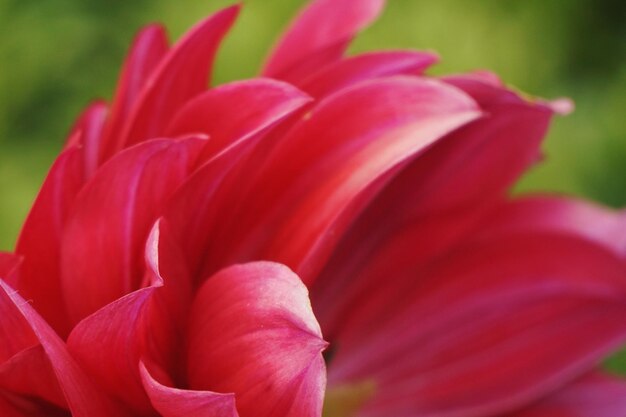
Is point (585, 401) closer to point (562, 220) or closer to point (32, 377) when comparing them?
point (562, 220)

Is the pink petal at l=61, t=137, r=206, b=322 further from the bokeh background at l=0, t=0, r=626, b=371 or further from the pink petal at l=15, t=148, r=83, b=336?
the bokeh background at l=0, t=0, r=626, b=371

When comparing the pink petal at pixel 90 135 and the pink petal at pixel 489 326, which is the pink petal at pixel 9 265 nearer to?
the pink petal at pixel 90 135

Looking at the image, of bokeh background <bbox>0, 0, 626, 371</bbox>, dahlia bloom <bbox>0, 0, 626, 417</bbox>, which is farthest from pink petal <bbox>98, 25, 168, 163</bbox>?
bokeh background <bbox>0, 0, 626, 371</bbox>

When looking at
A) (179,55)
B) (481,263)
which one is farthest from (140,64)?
(481,263)

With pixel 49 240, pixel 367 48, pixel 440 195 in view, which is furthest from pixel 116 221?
pixel 367 48

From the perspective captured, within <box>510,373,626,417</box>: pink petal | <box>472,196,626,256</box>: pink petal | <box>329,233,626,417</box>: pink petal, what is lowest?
<box>510,373,626,417</box>: pink petal

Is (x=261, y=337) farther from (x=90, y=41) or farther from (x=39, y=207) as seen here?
(x=90, y=41)

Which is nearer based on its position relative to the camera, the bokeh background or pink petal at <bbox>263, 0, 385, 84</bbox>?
pink petal at <bbox>263, 0, 385, 84</bbox>

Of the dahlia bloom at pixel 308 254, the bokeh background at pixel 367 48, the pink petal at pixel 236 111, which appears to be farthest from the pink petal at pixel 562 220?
the bokeh background at pixel 367 48
